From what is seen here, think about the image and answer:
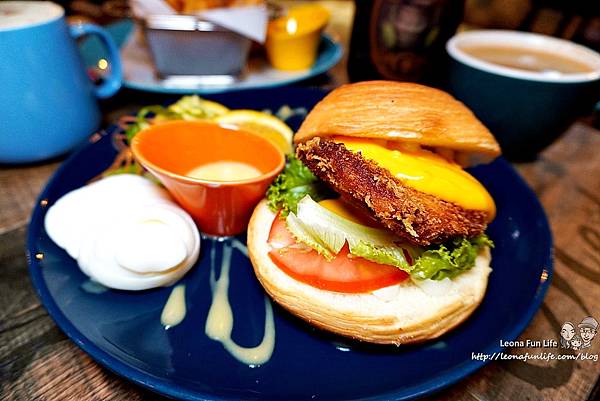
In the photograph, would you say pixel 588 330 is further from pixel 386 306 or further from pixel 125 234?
pixel 125 234

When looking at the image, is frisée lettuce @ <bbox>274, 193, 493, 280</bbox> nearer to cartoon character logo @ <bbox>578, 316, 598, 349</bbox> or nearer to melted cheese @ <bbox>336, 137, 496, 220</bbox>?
melted cheese @ <bbox>336, 137, 496, 220</bbox>

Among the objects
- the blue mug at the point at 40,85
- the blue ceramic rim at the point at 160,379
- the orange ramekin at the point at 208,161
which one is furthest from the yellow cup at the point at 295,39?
the blue ceramic rim at the point at 160,379

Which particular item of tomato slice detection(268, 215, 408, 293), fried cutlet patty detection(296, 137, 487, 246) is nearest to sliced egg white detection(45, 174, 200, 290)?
tomato slice detection(268, 215, 408, 293)

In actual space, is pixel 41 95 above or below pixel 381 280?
above

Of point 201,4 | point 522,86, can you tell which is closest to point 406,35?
point 522,86

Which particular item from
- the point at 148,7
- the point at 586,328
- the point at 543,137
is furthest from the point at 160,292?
the point at 543,137

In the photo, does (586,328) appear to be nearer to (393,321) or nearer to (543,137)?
(393,321)
